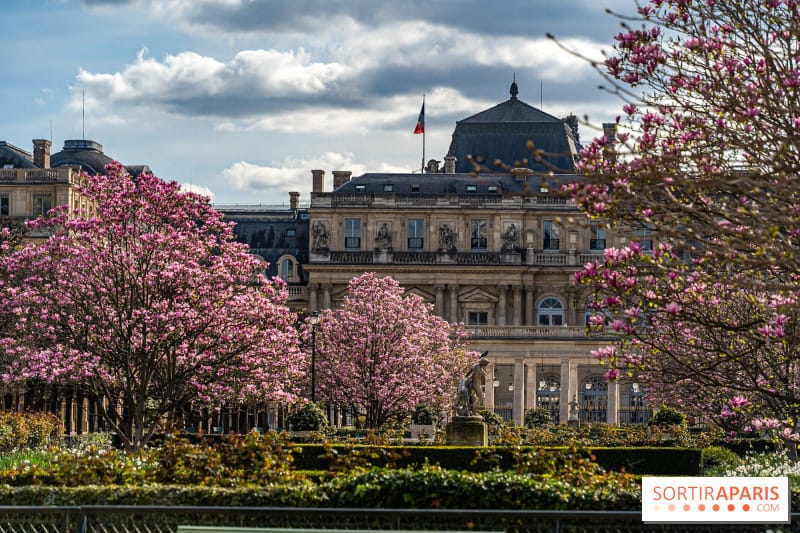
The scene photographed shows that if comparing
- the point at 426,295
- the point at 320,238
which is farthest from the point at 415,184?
the point at 426,295

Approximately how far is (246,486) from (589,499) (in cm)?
473

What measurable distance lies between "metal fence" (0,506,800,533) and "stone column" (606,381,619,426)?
7587 cm

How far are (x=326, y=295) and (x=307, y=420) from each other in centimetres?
5019

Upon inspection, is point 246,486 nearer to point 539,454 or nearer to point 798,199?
point 539,454

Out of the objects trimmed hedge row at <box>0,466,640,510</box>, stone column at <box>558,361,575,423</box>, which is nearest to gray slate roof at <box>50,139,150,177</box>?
stone column at <box>558,361,575,423</box>

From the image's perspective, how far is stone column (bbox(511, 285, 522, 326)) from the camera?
343 ft

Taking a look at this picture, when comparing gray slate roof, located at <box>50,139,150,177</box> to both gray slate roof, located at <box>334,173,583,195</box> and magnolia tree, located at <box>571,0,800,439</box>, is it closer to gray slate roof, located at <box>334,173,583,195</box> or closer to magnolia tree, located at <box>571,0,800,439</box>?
gray slate roof, located at <box>334,173,583,195</box>

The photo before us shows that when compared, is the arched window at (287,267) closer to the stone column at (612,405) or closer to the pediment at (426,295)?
the pediment at (426,295)

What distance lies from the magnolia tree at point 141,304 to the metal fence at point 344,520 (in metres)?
19.9

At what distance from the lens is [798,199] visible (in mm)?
15984

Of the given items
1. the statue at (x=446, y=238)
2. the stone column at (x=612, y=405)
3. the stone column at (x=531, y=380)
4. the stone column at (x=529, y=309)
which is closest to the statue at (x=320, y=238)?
the statue at (x=446, y=238)

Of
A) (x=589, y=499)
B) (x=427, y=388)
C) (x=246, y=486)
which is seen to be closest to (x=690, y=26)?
(x=589, y=499)

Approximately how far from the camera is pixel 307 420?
55031mm

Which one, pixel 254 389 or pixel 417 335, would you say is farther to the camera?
pixel 417 335
